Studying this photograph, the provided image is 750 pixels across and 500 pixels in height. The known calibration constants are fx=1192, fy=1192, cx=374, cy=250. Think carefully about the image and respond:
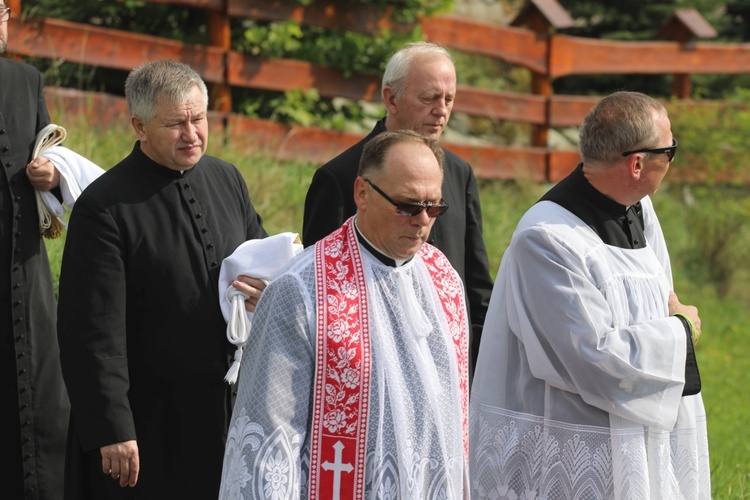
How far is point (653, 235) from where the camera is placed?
171 inches

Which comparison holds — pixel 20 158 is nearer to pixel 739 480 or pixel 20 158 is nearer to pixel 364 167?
pixel 364 167

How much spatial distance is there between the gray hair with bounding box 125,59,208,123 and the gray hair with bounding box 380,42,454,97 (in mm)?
1000

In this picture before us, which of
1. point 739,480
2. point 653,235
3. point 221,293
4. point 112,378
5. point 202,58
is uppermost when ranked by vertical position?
point 202,58

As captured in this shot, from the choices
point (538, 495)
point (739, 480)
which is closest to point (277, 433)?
point (538, 495)

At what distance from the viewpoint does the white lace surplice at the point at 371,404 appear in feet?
10.6

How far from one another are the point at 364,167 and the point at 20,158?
5.99ft

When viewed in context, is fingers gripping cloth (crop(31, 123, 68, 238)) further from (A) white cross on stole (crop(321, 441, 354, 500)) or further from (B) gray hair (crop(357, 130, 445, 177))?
(A) white cross on stole (crop(321, 441, 354, 500))

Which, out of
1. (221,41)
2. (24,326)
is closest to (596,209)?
(24,326)

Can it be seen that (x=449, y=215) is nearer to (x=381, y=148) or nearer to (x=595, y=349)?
(x=595, y=349)

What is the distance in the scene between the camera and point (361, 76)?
10523 millimetres

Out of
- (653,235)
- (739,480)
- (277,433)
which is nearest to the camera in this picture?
(277,433)

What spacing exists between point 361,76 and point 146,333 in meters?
6.76

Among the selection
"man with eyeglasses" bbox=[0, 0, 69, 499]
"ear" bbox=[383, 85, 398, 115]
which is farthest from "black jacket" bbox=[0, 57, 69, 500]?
"ear" bbox=[383, 85, 398, 115]

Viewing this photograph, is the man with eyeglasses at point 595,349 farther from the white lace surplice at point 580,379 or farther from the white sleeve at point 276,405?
the white sleeve at point 276,405
